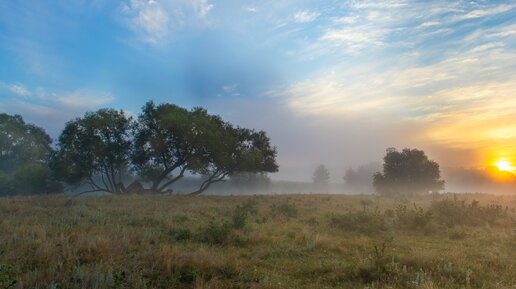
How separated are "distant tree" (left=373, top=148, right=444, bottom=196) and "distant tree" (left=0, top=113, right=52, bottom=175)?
66.8 meters

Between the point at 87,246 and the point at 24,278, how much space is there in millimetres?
1572

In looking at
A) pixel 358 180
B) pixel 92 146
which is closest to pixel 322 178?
pixel 358 180

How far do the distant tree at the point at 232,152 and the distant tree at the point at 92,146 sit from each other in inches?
377

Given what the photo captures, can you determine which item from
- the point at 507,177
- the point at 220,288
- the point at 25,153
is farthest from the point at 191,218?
the point at 507,177

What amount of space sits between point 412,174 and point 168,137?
44.8 m

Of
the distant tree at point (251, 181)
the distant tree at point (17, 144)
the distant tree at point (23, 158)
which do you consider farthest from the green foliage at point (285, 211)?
the distant tree at point (251, 181)

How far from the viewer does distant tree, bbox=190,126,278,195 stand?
25.7 m

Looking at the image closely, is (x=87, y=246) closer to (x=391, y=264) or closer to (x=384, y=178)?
(x=391, y=264)

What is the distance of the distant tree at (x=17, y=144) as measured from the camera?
43281 mm

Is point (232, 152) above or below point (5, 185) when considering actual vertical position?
above

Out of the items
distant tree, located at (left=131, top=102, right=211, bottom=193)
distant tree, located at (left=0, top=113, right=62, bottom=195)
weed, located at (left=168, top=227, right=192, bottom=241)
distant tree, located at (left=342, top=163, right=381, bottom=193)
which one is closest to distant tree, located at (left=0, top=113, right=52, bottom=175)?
distant tree, located at (left=0, top=113, right=62, bottom=195)

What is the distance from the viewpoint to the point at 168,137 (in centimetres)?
2616

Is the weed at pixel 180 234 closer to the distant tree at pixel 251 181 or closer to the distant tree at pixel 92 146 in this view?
the distant tree at pixel 92 146

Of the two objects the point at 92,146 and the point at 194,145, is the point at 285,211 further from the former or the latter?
the point at 92,146
